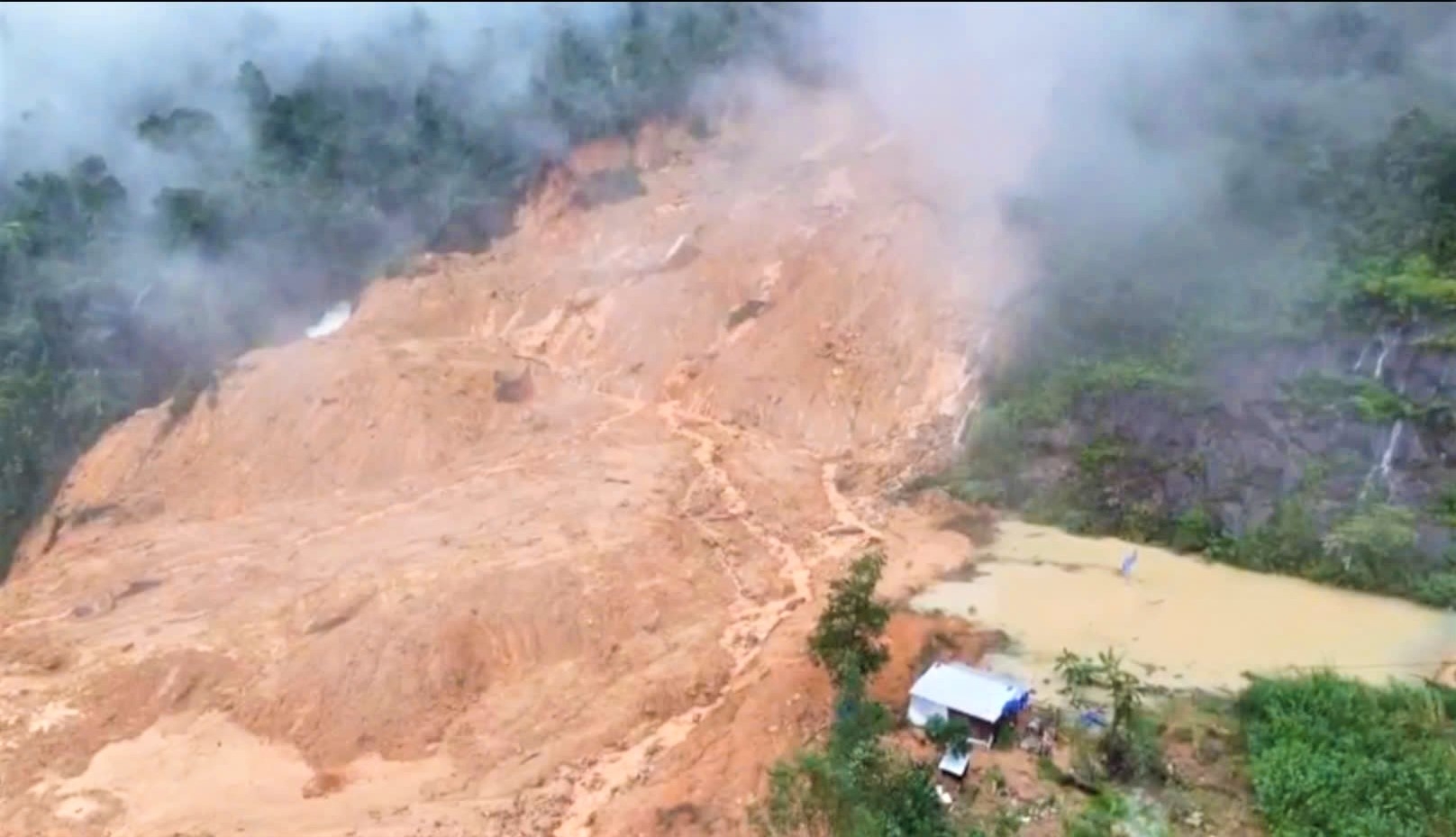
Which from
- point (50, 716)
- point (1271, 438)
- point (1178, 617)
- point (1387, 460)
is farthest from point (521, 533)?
point (1387, 460)

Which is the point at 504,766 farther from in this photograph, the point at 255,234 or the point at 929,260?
the point at 255,234

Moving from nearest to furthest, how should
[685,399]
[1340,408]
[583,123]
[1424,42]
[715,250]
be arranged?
1. [1340,408]
2. [685,399]
3. [715,250]
4. [1424,42]
5. [583,123]

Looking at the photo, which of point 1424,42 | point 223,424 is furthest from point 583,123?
point 1424,42

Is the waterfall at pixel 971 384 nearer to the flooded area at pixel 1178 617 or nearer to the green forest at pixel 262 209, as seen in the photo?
the flooded area at pixel 1178 617

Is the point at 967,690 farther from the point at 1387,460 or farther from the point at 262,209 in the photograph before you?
the point at 262,209

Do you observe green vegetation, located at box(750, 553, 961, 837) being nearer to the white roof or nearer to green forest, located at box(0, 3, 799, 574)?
the white roof
